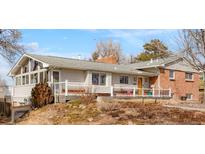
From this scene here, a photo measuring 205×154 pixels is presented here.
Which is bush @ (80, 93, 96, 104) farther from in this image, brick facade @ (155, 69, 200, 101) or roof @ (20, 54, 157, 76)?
brick facade @ (155, 69, 200, 101)

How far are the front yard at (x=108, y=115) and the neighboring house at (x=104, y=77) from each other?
252cm

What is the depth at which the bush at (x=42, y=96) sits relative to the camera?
15.9 meters

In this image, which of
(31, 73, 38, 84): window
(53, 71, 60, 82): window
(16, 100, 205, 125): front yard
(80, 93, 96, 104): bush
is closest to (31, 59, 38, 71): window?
(31, 73, 38, 84): window

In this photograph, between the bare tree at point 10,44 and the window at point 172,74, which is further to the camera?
the window at point 172,74

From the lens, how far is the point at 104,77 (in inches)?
768

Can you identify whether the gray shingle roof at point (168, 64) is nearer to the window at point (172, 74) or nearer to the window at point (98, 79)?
the window at point (172, 74)

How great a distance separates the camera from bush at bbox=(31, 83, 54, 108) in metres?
15.9

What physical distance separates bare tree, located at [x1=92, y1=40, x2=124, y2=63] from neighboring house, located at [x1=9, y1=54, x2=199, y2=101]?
111 inches

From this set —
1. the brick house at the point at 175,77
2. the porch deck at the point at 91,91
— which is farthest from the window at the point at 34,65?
the brick house at the point at 175,77

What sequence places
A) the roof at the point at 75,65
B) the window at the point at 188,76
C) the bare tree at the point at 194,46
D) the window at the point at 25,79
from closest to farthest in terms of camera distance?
the roof at the point at 75,65
the bare tree at the point at 194,46
the window at the point at 25,79
the window at the point at 188,76

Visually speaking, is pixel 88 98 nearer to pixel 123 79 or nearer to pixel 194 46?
pixel 123 79

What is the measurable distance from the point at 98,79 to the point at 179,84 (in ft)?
25.1
